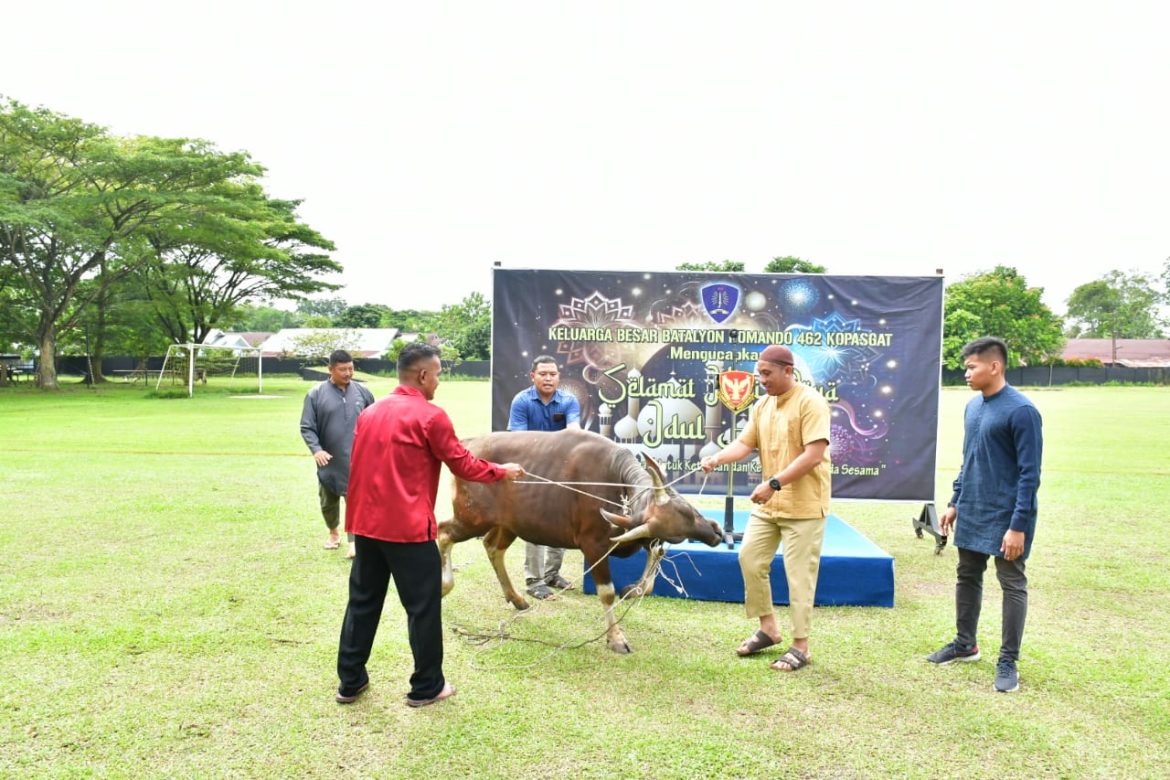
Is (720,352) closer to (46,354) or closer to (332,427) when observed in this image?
(332,427)

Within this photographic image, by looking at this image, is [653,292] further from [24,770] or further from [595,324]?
[24,770]

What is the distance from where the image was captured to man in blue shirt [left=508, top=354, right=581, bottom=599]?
262 inches

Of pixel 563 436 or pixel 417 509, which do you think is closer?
pixel 417 509

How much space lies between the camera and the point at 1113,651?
5.29m

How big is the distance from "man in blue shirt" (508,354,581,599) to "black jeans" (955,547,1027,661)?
309 cm

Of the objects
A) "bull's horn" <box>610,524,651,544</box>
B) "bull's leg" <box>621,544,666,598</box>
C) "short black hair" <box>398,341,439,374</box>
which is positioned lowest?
"bull's leg" <box>621,544,666,598</box>

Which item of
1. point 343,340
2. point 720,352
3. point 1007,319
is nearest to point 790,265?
point 1007,319

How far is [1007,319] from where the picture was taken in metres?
60.3

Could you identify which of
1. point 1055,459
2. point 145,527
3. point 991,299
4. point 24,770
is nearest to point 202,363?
point 145,527

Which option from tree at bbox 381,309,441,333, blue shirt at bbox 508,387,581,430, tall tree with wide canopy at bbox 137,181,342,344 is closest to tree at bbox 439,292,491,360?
tree at bbox 381,309,441,333

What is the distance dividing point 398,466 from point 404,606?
797mm

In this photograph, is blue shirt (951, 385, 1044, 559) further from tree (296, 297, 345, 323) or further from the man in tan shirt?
tree (296, 297, 345, 323)

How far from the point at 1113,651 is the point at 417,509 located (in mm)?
4698

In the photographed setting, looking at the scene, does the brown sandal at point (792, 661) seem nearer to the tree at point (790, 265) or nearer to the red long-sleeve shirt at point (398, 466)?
the red long-sleeve shirt at point (398, 466)
